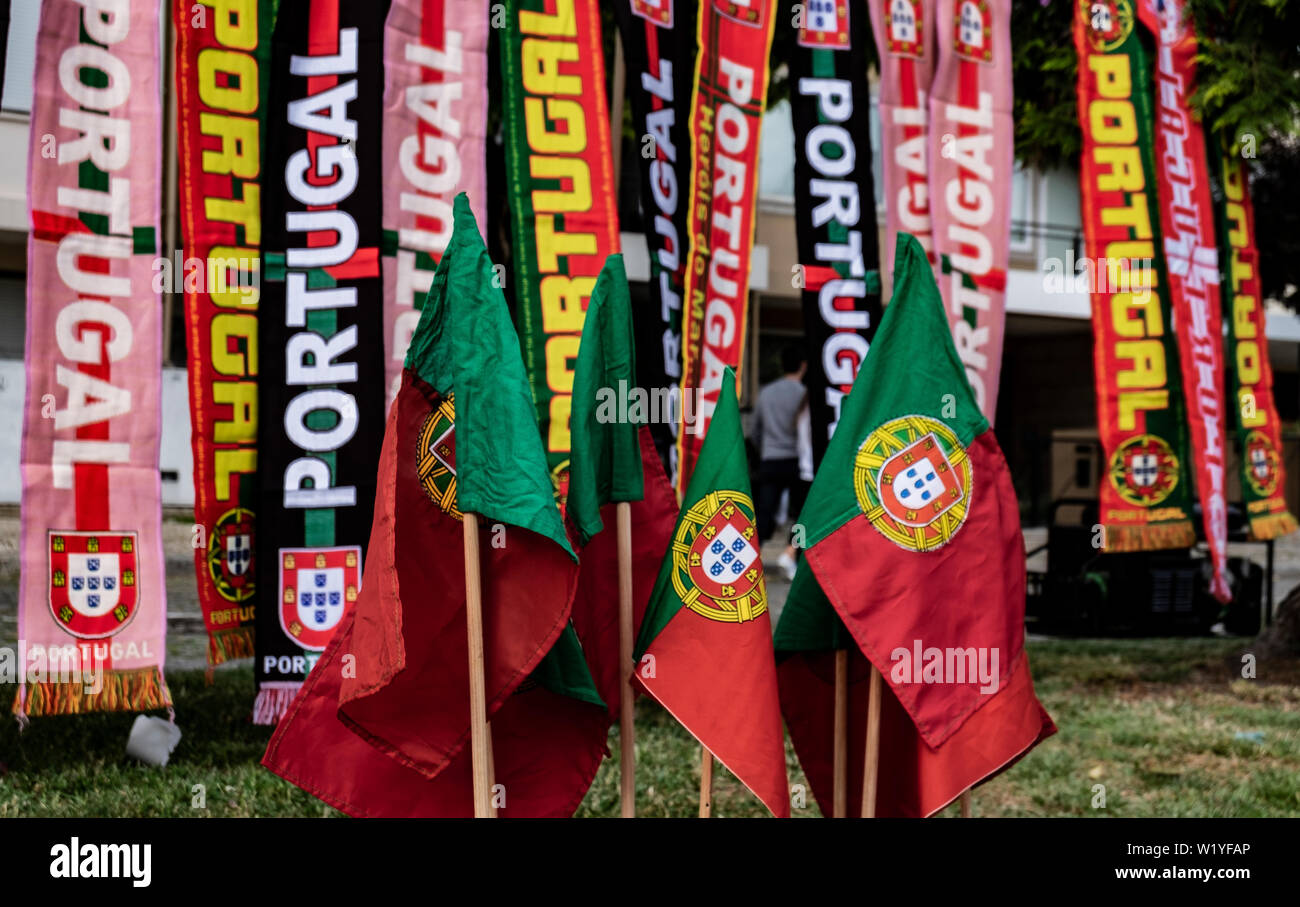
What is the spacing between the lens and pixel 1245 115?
22.3 feet

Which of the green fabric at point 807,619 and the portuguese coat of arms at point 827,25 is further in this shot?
the portuguese coat of arms at point 827,25

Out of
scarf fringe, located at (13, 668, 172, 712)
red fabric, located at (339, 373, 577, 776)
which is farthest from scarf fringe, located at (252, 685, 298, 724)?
red fabric, located at (339, 373, 577, 776)

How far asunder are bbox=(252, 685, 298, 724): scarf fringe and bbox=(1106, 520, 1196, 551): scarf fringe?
4.20 m

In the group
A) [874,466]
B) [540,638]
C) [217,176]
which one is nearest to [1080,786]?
[874,466]

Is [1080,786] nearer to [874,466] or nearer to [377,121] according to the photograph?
[874,466]

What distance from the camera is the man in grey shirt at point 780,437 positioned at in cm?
1005

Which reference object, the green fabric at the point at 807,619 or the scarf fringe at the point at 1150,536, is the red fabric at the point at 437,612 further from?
the scarf fringe at the point at 1150,536

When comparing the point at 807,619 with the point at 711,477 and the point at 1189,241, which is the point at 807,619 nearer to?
the point at 711,477

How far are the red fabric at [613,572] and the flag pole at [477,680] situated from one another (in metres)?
0.52

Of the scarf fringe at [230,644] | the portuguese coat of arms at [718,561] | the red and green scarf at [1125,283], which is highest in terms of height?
the red and green scarf at [1125,283]

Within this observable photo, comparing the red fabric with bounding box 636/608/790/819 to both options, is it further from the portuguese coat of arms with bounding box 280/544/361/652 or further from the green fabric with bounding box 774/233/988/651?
the portuguese coat of arms with bounding box 280/544/361/652

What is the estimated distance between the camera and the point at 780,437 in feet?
33.3

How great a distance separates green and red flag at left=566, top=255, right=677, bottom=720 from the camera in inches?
120

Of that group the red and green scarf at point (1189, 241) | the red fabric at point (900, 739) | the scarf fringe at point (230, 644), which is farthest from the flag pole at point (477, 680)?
the red and green scarf at point (1189, 241)
